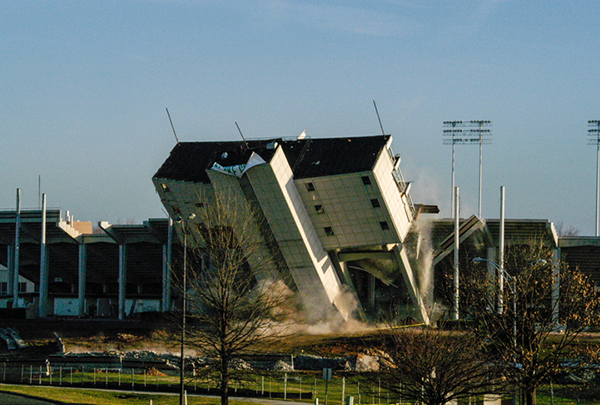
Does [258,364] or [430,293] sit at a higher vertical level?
[430,293]

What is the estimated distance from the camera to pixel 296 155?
62406mm

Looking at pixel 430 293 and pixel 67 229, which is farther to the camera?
pixel 67 229

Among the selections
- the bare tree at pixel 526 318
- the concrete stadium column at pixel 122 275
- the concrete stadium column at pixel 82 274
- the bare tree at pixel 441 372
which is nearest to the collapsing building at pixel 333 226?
the concrete stadium column at pixel 122 275

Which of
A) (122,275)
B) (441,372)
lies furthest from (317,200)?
(441,372)

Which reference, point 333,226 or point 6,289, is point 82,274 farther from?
point 6,289

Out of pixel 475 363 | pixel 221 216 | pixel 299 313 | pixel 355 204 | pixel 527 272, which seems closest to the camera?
pixel 475 363

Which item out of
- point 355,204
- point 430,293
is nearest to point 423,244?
point 430,293

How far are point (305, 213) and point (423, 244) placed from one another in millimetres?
11293

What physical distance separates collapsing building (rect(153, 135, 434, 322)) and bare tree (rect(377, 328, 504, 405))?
26.5 m

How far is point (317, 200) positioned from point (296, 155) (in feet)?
12.6

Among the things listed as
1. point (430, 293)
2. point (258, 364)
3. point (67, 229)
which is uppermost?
point (67, 229)

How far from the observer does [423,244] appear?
67688mm

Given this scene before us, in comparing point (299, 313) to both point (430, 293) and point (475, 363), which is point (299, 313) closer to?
point (430, 293)

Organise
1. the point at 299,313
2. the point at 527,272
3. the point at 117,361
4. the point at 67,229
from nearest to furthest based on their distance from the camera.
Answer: the point at 527,272
the point at 117,361
the point at 299,313
the point at 67,229
